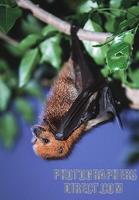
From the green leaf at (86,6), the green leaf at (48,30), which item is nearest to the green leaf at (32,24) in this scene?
the green leaf at (48,30)

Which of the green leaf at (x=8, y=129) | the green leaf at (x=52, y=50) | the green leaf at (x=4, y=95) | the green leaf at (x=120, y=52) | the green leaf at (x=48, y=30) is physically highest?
the green leaf at (x=120, y=52)

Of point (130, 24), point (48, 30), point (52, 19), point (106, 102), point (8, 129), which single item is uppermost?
point (130, 24)

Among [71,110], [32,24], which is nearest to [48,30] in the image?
[32,24]

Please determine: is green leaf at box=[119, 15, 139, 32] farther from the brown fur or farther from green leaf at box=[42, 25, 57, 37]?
green leaf at box=[42, 25, 57, 37]

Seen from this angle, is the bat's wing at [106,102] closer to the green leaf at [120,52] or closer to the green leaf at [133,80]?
the green leaf at [133,80]

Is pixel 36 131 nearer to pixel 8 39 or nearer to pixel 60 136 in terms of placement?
pixel 60 136

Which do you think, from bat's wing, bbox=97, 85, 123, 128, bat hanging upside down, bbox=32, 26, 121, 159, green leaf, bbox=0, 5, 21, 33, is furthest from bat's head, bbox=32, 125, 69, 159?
green leaf, bbox=0, 5, 21, 33
